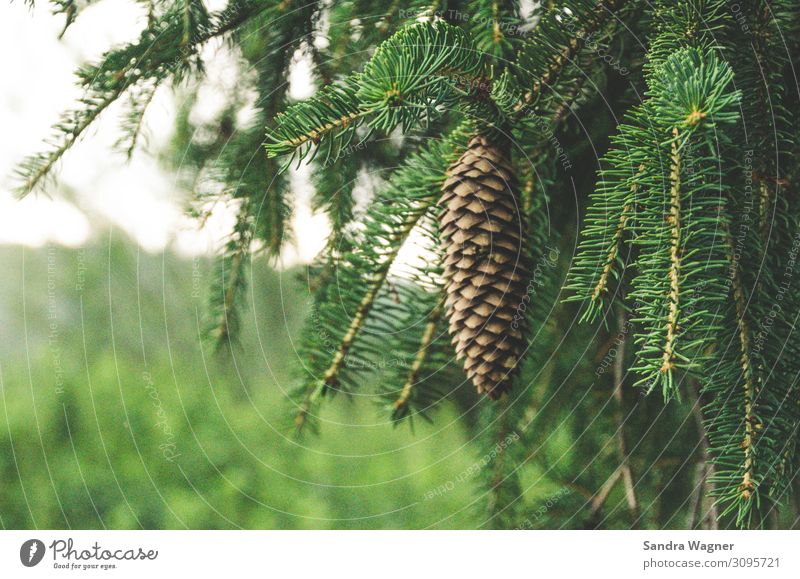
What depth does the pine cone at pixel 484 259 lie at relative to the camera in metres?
0.28

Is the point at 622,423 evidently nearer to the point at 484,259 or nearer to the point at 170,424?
the point at 484,259

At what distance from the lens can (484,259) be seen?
0.93ft

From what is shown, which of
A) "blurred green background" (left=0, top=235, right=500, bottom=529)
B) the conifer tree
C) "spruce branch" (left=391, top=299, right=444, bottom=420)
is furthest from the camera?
"blurred green background" (left=0, top=235, right=500, bottom=529)

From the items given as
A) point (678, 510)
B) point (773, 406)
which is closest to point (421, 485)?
point (678, 510)

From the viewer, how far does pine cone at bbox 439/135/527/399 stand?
11.0 inches

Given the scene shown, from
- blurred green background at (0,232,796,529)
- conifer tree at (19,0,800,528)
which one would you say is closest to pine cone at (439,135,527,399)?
conifer tree at (19,0,800,528)

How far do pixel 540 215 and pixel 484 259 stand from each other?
0.24 feet

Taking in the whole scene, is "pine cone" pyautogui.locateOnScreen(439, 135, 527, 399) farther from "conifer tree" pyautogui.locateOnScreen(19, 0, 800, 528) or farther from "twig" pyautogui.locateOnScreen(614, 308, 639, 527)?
"twig" pyautogui.locateOnScreen(614, 308, 639, 527)

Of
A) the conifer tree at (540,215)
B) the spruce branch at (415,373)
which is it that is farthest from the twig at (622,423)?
the spruce branch at (415,373)

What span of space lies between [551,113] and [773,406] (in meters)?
0.17

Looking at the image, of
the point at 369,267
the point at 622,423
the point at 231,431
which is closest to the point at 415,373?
the point at 369,267

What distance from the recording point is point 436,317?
0.34m

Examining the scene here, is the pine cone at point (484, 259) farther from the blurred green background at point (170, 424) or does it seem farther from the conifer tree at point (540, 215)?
the blurred green background at point (170, 424)

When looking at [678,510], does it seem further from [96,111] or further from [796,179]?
[96,111]
